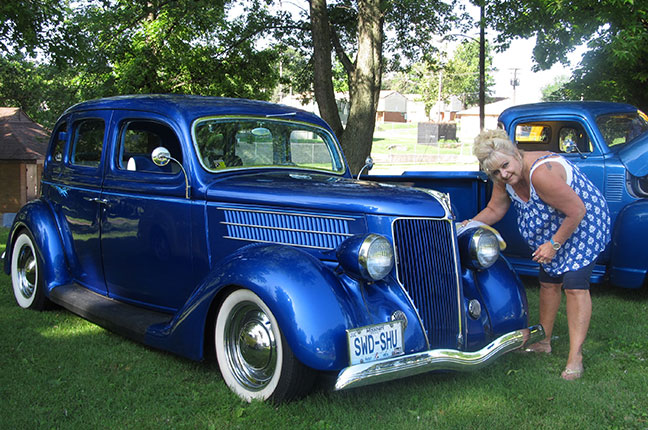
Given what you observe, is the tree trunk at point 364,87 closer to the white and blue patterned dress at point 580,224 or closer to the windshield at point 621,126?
the windshield at point 621,126

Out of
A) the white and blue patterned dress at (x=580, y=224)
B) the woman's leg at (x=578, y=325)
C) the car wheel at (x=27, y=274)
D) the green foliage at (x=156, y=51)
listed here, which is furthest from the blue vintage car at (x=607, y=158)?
the green foliage at (x=156, y=51)

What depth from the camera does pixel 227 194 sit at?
3.88m

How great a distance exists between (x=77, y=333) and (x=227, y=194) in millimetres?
1856

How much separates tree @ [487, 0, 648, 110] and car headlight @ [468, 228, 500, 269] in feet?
19.7

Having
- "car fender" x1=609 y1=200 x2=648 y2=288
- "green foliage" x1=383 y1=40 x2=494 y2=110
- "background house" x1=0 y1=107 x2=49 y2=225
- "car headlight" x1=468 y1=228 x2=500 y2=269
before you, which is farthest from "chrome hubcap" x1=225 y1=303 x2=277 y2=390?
"green foliage" x1=383 y1=40 x2=494 y2=110

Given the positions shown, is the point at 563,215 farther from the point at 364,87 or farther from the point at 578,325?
the point at 364,87

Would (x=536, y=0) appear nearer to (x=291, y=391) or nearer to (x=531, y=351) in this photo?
(x=531, y=351)

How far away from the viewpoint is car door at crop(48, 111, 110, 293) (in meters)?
4.79

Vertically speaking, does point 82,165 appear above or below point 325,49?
below

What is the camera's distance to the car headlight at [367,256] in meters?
3.13

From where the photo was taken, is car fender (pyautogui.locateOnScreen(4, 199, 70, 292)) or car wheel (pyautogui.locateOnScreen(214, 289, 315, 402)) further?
car fender (pyautogui.locateOnScreen(4, 199, 70, 292))

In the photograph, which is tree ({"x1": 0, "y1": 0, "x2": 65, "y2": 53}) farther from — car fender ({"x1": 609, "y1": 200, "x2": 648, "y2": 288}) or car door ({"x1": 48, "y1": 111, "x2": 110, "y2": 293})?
car fender ({"x1": 609, "y1": 200, "x2": 648, "y2": 288})

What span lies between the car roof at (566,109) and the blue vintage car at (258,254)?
3.01 metres

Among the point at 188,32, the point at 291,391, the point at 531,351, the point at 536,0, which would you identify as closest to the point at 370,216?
the point at 291,391
